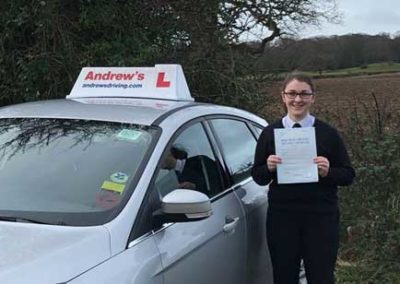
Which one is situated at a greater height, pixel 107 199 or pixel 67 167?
pixel 67 167

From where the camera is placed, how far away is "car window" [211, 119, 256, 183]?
173 inches

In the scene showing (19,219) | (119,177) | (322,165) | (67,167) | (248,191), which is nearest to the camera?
(19,219)

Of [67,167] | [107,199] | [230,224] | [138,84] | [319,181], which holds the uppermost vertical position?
[138,84]

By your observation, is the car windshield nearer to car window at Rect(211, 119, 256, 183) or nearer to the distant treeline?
car window at Rect(211, 119, 256, 183)

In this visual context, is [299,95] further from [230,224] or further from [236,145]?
[230,224]

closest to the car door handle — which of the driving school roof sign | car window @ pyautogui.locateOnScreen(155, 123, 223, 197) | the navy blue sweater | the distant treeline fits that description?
car window @ pyautogui.locateOnScreen(155, 123, 223, 197)

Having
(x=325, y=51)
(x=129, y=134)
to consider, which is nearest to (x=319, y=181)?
(x=129, y=134)

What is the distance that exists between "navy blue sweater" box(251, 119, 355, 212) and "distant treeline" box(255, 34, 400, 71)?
519cm

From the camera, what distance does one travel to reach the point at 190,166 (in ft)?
12.9

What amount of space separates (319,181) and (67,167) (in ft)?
5.03

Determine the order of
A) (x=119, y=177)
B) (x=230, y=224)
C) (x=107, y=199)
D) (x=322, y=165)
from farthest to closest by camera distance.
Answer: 1. (x=322, y=165)
2. (x=230, y=224)
3. (x=119, y=177)
4. (x=107, y=199)

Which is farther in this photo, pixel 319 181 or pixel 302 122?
pixel 302 122

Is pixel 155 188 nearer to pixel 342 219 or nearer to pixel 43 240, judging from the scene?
pixel 43 240

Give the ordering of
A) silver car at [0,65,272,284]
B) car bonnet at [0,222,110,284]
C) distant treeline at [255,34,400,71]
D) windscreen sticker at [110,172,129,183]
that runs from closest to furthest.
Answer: car bonnet at [0,222,110,284], silver car at [0,65,272,284], windscreen sticker at [110,172,129,183], distant treeline at [255,34,400,71]
